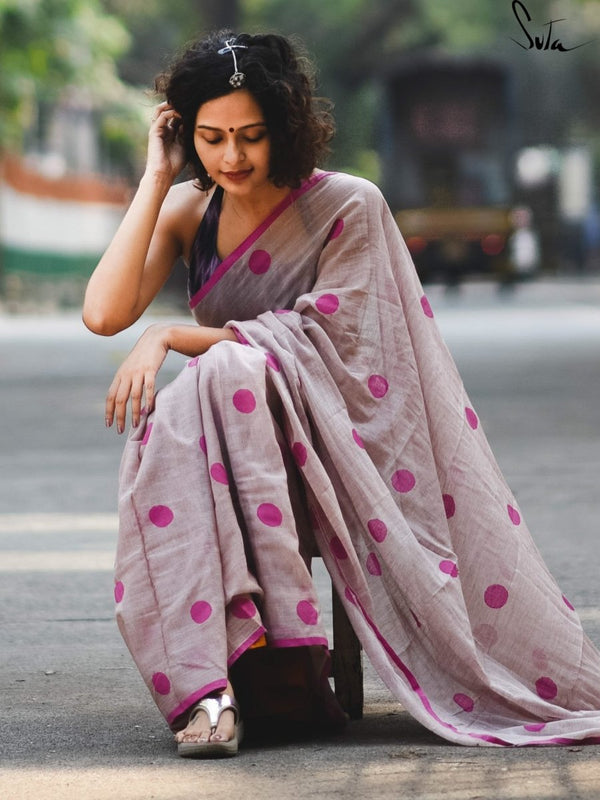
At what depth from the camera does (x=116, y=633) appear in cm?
492

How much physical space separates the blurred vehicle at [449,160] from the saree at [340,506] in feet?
87.3

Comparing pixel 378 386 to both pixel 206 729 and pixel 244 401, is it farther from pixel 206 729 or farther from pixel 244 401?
pixel 206 729

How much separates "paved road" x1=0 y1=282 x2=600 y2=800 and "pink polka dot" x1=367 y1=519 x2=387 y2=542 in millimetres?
396

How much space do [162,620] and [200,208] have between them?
93 cm

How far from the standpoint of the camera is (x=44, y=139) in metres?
29.5

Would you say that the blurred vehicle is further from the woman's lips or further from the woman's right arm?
the woman's lips

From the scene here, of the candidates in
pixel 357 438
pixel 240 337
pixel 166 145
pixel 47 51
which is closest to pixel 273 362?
pixel 240 337

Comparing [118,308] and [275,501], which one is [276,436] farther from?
[118,308]

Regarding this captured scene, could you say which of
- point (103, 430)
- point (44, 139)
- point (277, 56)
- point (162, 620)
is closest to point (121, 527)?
point (162, 620)

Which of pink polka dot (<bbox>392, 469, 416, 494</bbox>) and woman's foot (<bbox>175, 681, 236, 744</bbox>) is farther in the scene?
pink polka dot (<bbox>392, 469, 416, 494</bbox>)

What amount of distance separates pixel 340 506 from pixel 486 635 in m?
→ 0.41

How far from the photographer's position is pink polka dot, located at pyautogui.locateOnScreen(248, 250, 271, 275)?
374cm

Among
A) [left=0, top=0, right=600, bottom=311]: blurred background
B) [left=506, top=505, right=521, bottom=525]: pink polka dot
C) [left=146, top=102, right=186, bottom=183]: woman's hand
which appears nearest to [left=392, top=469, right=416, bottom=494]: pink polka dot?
[left=506, top=505, right=521, bottom=525]: pink polka dot

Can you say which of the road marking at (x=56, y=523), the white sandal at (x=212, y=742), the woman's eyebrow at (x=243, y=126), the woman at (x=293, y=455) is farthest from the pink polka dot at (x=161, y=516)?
the road marking at (x=56, y=523)
